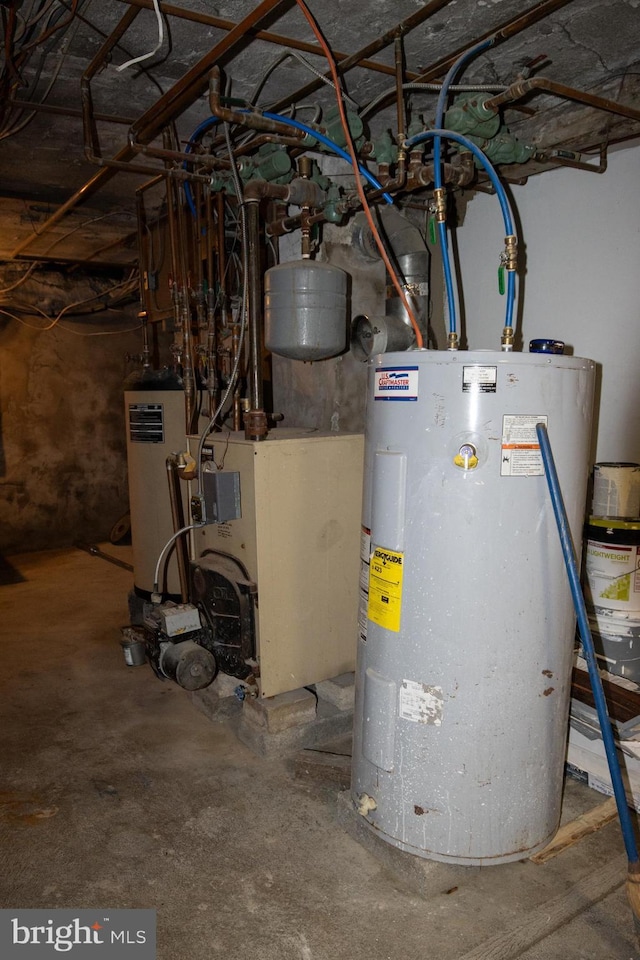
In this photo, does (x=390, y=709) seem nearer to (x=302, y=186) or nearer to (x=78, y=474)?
(x=302, y=186)

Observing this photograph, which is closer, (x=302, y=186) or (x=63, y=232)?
(x=302, y=186)

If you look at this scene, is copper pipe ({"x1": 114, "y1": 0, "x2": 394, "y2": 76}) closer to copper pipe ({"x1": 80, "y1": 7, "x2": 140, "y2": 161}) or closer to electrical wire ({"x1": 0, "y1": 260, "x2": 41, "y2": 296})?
copper pipe ({"x1": 80, "y1": 7, "x2": 140, "y2": 161})

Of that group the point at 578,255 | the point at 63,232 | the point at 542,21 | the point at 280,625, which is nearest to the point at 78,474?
the point at 63,232

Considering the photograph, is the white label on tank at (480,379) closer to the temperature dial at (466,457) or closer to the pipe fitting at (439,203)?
the temperature dial at (466,457)

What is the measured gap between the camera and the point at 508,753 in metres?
1.57

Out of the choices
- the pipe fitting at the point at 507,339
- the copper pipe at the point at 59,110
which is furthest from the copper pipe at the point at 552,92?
the copper pipe at the point at 59,110

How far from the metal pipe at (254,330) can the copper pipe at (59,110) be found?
70 centimetres

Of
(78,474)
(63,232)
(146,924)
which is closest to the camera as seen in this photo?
(146,924)

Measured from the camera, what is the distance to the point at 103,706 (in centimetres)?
266

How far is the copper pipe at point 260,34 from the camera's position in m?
1.75

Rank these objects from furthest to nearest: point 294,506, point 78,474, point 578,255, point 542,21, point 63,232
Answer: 1. point 78,474
2. point 63,232
3. point 578,255
4. point 294,506
5. point 542,21

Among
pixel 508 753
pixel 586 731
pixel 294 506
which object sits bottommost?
pixel 586 731

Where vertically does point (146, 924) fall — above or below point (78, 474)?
below

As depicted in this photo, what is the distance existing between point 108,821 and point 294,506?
1.15 m
